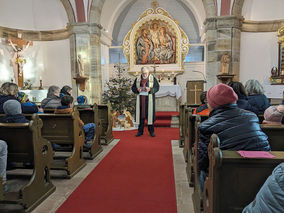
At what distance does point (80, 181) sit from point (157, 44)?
9.12m

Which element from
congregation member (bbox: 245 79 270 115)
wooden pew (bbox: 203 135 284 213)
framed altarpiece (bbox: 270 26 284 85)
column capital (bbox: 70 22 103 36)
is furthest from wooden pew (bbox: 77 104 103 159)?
framed altarpiece (bbox: 270 26 284 85)

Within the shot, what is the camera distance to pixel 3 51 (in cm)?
921

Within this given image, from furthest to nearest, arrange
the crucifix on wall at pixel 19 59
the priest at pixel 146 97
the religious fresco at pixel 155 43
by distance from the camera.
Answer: the religious fresco at pixel 155 43 < the crucifix on wall at pixel 19 59 < the priest at pixel 146 97

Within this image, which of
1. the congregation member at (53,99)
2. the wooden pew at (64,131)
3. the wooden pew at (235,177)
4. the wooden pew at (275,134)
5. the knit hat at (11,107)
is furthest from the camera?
the congregation member at (53,99)

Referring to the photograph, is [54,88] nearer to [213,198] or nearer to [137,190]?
[137,190]

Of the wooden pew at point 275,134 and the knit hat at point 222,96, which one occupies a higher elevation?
the knit hat at point 222,96

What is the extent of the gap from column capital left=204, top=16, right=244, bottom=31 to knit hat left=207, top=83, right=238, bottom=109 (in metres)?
7.22

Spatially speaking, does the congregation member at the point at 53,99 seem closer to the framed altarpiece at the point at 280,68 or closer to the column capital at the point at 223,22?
the column capital at the point at 223,22

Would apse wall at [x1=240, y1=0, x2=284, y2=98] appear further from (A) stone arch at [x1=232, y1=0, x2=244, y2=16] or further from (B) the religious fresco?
(B) the religious fresco

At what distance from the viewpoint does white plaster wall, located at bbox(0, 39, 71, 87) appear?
10.4 m

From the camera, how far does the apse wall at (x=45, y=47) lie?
10.4m

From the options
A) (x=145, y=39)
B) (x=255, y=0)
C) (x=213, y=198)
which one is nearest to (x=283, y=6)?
(x=255, y=0)

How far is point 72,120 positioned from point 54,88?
1172 mm

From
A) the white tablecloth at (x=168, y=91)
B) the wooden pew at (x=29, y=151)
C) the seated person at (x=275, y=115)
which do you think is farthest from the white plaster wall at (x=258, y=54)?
the wooden pew at (x=29, y=151)
